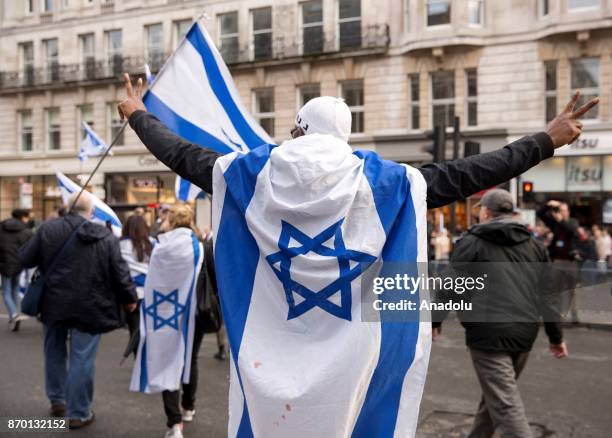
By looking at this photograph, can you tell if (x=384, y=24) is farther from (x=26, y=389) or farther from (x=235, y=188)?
(x=235, y=188)

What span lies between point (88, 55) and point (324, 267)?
30.6 meters

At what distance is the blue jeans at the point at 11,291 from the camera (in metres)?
10.8

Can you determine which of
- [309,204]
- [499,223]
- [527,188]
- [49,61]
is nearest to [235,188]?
[309,204]

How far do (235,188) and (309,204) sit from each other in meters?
0.31

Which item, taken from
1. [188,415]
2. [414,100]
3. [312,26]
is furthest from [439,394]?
[312,26]

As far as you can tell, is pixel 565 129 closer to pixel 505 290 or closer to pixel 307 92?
pixel 505 290

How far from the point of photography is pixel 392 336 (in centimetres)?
226

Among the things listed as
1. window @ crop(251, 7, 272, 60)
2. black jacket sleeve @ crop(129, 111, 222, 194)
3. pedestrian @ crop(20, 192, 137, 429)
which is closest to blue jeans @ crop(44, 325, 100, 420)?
pedestrian @ crop(20, 192, 137, 429)

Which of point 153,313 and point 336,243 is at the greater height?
point 336,243

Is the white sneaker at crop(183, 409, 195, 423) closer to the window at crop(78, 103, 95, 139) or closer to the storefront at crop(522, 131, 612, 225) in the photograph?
the storefront at crop(522, 131, 612, 225)

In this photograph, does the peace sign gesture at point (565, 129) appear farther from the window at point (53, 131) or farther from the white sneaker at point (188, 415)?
the window at point (53, 131)

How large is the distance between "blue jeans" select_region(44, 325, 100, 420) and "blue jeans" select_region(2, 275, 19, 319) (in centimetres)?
566

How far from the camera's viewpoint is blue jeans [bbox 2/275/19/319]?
10.8m

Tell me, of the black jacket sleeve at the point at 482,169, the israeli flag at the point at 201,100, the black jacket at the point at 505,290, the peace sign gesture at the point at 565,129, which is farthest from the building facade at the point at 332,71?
the peace sign gesture at the point at 565,129
